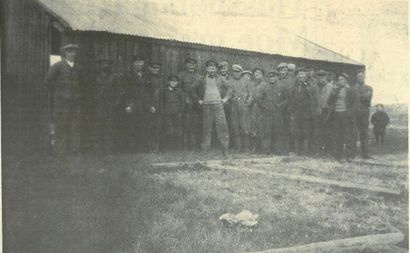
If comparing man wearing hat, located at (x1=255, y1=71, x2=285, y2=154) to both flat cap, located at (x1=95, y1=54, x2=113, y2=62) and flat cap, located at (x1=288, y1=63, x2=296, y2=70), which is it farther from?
flat cap, located at (x1=95, y1=54, x2=113, y2=62)

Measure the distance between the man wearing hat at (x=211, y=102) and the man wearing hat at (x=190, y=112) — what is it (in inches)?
1.9

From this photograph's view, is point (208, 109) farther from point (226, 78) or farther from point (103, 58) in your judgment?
point (103, 58)

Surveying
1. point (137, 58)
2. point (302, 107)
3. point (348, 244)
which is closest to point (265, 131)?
point (302, 107)

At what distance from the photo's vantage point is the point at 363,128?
4.04 metres

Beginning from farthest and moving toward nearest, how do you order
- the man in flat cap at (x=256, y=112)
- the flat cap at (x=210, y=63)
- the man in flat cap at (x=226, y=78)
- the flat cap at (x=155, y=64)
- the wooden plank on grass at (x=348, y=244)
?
the man in flat cap at (x=256, y=112), the man in flat cap at (x=226, y=78), the flat cap at (x=210, y=63), the flat cap at (x=155, y=64), the wooden plank on grass at (x=348, y=244)

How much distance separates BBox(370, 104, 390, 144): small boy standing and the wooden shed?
1.17m

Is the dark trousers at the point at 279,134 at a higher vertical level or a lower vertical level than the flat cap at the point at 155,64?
lower

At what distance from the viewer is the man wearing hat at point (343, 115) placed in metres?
4.01

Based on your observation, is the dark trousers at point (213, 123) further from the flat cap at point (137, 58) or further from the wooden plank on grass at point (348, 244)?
the wooden plank on grass at point (348, 244)

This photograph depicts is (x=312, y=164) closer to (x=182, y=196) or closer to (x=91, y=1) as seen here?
(x=182, y=196)

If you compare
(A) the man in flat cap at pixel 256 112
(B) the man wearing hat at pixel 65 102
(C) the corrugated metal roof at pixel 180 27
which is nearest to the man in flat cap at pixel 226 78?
(C) the corrugated metal roof at pixel 180 27

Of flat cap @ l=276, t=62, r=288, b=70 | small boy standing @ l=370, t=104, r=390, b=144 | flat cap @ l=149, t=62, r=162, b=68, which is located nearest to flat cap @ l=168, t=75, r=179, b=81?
flat cap @ l=149, t=62, r=162, b=68

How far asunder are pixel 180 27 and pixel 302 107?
4.96 feet

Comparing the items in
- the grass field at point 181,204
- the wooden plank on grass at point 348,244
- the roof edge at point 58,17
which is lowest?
the wooden plank on grass at point 348,244
